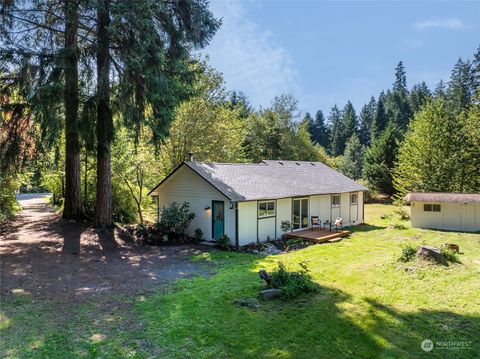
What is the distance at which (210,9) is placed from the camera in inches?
596

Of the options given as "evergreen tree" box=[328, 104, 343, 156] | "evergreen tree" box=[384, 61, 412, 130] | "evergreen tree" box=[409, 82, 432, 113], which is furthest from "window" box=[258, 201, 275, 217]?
"evergreen tree" box=[409, 82, 432, 113]

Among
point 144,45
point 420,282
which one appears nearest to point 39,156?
point 144,45

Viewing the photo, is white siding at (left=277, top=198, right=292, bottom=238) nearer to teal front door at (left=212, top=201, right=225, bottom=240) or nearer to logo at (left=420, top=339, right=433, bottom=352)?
teal front door at (left=212, top=201, right=225, bottom=240)

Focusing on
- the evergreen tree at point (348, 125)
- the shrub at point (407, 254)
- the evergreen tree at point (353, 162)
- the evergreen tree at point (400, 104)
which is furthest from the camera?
the evergreen tree at point (348, 125)

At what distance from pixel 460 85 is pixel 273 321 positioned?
2387 inches

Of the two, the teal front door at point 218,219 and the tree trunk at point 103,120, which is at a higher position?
the tree trunk at point 103,120

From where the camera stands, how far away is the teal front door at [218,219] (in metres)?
15.1

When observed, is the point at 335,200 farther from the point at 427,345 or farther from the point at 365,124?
the point at 365,124

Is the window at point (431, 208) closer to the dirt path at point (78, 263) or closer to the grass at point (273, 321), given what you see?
the grass at point (273, 321)

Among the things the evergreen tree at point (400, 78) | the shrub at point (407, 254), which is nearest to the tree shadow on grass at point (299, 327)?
the shrub at point (407, 254)

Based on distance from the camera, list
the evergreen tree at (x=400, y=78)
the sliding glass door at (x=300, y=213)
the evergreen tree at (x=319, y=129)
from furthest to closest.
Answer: the evergreen tree at (x=319, y=129) → the evergreen tree at (x=400, y=78) → the sliding glass door at (x=300, y=213)

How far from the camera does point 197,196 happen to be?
1599 centimetres

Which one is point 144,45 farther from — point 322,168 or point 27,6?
point 322,168

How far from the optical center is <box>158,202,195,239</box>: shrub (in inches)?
608
